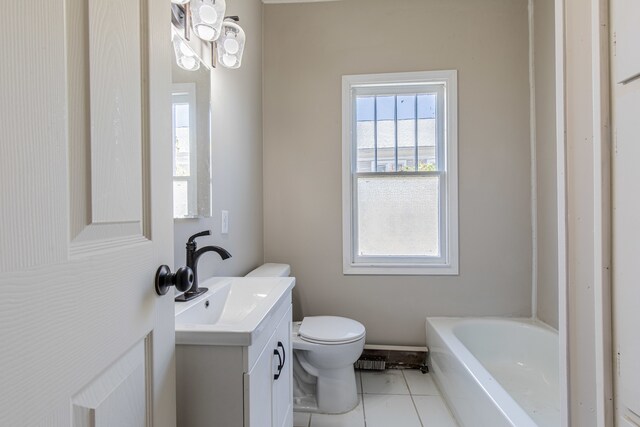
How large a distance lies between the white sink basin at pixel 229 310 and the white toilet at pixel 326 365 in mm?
557

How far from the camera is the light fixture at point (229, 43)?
1.44 m

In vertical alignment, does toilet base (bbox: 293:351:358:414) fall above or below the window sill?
below

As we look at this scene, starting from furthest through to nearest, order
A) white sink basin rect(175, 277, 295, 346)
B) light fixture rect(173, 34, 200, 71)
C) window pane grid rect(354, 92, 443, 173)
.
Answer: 1. window pane grid rect(354, 92, 443, 173)
2. light fixture rect(173, 34, 200, 71)
3. white sink basin rect(175, 277, 295, 346)

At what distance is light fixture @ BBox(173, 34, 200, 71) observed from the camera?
1.17 m

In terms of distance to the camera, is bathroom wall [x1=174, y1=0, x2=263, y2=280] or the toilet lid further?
the toilet lid

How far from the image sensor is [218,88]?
153 cm

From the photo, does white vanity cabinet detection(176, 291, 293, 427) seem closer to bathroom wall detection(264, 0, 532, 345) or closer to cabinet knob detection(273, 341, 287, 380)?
cabinet knob detection(273, 341, 287, 380)

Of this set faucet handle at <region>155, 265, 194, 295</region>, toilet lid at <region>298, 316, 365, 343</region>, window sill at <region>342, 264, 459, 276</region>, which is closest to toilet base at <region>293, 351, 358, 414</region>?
toilet lid at <region>298, 316, 365, 343</region>

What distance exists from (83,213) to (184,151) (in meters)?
0.87

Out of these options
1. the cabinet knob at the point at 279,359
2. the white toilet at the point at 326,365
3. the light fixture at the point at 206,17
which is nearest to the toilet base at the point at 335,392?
the white toilet at the point at 326,365

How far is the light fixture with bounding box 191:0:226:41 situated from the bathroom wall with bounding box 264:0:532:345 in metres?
1.03

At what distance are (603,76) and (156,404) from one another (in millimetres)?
944

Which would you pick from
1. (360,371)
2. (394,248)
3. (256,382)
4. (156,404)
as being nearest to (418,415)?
(360,371)

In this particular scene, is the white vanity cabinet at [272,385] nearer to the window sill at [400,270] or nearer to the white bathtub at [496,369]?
the white bathtub at [496,369]
